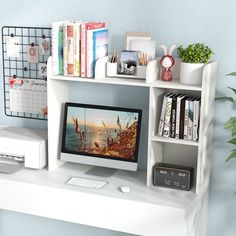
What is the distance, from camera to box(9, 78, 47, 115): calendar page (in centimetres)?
292

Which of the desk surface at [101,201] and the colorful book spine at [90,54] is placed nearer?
the desk surface at [101,201]

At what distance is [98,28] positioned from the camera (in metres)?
2.52

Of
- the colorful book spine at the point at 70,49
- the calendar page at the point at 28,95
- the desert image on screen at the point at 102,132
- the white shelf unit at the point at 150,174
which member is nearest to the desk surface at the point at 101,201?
the white shelf unit at the point at 150,174

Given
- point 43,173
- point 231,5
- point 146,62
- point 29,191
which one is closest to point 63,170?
point 43,173

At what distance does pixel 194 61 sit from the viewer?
92.3 inches

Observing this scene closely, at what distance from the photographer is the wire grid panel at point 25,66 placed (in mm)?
2859

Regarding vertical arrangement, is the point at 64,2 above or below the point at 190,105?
above

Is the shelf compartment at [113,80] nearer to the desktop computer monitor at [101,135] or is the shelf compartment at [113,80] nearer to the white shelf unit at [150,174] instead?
the white shelf unit at [150,174]

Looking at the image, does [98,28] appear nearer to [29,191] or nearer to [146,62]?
[146,62]

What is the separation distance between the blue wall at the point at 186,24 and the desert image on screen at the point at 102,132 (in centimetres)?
39

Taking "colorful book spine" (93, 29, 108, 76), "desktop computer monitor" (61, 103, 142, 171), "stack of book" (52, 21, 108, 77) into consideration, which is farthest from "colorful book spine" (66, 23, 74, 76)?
"desktop computer monitor" (61, 103, 142, 171)

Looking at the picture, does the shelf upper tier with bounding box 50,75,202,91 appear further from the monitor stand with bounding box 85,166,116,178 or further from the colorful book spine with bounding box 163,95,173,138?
the monitor stand with bounding box 85,166,116,178

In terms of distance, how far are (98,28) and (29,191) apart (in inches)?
35.0

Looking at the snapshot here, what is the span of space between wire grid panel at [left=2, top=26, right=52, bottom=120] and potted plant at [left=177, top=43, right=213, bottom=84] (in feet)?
2.80
